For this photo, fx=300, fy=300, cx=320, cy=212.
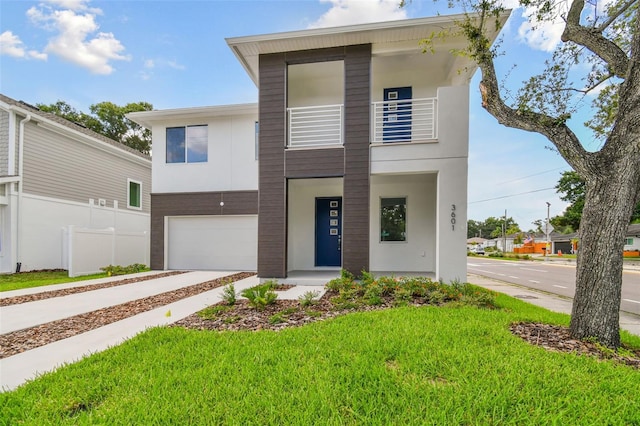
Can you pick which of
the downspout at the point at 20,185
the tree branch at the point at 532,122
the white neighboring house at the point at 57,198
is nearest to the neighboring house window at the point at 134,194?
the white neighboring house at the point at 57,198

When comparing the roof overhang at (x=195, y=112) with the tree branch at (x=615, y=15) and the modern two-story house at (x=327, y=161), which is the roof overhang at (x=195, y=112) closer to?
the modern two-story house at (x=327, y=161)

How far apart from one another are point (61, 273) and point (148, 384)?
443 inches

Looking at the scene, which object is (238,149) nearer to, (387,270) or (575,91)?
(387,270)

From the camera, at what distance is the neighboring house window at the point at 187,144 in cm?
1148

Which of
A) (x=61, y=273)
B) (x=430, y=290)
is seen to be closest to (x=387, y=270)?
(x=430, y=290)

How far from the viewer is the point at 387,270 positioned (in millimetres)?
9531

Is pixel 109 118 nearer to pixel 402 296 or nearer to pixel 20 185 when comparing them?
pixel 20 185

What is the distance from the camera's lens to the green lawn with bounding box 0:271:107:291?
27.1 feet

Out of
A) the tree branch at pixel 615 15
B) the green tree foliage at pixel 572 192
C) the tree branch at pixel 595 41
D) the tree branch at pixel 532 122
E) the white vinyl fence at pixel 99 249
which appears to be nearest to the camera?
the tree branch at pixel 532 122

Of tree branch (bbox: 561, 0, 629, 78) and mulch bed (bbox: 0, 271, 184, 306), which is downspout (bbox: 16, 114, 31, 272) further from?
tree branch (bbox: 561, 0, 629, 78)

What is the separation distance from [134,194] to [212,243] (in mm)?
7594

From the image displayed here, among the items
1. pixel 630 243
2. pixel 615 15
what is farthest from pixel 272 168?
pixel 630 243

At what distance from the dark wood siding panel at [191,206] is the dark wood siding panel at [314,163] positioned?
3.59 m

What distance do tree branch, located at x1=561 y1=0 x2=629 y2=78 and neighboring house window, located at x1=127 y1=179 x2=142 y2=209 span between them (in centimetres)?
1763
